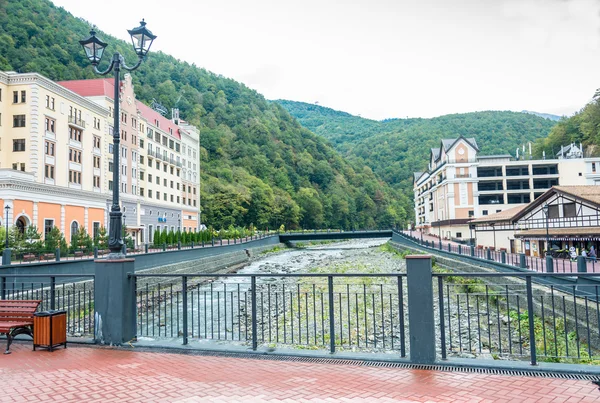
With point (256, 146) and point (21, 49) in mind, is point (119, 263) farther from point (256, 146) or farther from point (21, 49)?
point (256, 146)

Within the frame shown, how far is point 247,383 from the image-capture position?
5.34 meters

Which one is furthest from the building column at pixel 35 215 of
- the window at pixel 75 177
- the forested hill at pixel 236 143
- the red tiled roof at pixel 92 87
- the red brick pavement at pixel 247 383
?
the forested hill at pixel 236 143

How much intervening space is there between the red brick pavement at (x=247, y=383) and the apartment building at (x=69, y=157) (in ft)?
57.9

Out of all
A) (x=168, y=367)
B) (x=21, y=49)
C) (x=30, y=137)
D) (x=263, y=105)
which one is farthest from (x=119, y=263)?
(x=263, y=105)

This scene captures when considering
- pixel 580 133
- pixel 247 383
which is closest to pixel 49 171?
pixel 247 383

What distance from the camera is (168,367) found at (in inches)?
241

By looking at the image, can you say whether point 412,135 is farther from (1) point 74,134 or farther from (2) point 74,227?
(2) point 74,227

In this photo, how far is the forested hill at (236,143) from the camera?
68.7 meters

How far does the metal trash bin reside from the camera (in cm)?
712

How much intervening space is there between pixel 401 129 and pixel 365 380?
451 ft

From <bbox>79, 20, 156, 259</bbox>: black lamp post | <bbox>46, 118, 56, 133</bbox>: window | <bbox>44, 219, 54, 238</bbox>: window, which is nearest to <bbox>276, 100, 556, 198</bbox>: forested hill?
<bbox>46, 118, 56, 133</bbox>: window

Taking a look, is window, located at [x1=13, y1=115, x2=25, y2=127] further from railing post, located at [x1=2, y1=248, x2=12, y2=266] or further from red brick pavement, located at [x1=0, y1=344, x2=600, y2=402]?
red brick pavement, located at [x1=0, y1=344, x2=600, y2=402]

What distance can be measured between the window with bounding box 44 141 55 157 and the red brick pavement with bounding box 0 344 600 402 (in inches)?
1230

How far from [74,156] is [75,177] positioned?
189cm
